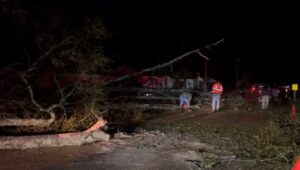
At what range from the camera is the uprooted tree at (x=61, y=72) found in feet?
38.7

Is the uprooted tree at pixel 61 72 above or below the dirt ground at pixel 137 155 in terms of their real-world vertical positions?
above

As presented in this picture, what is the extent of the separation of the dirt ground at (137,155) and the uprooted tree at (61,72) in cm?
232

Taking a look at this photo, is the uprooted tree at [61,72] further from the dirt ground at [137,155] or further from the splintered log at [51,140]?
the dirt ground at [137,155]

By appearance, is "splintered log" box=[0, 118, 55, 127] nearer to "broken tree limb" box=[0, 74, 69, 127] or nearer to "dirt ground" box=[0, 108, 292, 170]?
"broken tree limb" box=[0, 74, 69, 127]

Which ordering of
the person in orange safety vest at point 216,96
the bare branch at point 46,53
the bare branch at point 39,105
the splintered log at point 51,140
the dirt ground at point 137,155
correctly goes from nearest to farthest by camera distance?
1. the dirt ground at point 137,155
2. the splintered log at point 51,140
3. the bare branch at point 39,105
4. the bare branch at point 46,53
5. the person in orange safety vest at point 216,96

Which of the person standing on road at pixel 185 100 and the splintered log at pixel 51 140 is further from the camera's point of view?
the person standing on road at pixel 185 100

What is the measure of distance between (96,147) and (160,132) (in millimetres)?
2466

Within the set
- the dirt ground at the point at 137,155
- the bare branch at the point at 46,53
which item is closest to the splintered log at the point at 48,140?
the dirt ground at the point at 137,155

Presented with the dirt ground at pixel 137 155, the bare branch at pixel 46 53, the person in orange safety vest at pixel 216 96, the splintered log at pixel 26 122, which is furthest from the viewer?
the person in orange safety vest at pixel 216 96

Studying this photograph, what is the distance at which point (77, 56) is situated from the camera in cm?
1256

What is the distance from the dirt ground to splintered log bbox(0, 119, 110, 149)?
226 mm

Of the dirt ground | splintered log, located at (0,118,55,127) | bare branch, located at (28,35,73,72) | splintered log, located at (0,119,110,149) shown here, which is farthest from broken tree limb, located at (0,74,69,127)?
the dirt ground

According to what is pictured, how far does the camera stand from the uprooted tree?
1180 cm

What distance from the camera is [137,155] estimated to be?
8.62 metres
